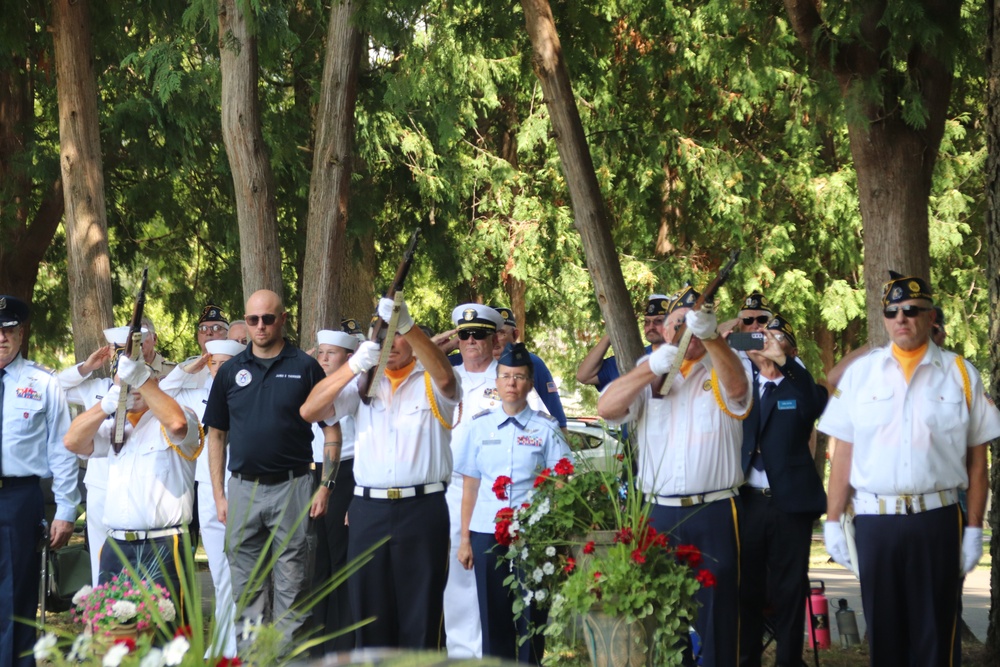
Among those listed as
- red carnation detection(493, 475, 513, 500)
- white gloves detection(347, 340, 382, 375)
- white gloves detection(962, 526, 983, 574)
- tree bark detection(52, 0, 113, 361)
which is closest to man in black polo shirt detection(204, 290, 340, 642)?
white gloves detection(347, 340, 382, 375)

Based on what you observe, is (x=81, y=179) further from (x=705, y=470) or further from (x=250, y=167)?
(x=705, y=470)

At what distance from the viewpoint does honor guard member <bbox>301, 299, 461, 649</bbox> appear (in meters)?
7.18

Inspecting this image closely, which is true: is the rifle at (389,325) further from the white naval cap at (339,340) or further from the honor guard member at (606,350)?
the honor guard member at (606,350)

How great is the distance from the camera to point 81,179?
12375 millimetres

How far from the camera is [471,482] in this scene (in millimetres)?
8047

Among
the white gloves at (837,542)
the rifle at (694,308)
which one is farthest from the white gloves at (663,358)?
the white gloves at (837,542)

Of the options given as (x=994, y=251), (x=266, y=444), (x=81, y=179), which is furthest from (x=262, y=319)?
(x=81, y=179)

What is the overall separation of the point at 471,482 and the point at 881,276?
3.05 m

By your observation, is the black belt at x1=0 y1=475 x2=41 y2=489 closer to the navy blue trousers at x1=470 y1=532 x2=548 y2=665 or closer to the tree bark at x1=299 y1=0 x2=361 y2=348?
the navy blue trousers at x1=470 y1=532 x2=548 y2=665

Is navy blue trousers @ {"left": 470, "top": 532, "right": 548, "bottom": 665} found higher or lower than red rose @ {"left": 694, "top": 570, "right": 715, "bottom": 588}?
lower

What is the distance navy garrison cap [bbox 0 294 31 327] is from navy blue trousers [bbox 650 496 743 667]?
4.14 meters

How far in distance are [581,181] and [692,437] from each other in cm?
396

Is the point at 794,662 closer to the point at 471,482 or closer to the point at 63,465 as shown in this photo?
the point at 471,482

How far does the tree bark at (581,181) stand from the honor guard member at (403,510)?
3.04 m
